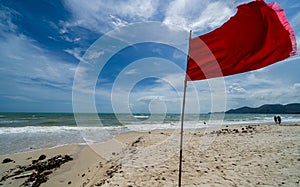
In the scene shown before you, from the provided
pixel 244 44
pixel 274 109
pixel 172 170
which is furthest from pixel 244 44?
pixel 274 109

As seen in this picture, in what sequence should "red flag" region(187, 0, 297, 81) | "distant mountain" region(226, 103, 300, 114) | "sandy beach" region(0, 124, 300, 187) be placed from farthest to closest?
"distant mountain" region(226, 103, 300, 114) → "sandy beach" region(0, 124, 300, 187) → "red flag" region(187, 0, 297, 81)

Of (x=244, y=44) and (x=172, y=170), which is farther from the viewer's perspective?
(x=172, y=170)

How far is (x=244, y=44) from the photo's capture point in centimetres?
304

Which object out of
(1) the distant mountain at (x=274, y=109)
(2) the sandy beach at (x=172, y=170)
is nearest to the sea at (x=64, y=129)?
(2) the sandy beach at (x=172, y=170)

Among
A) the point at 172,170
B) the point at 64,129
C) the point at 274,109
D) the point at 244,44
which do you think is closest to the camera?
the point at 244,44

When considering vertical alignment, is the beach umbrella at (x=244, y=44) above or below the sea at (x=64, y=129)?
above

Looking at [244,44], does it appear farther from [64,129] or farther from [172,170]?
[64,129]

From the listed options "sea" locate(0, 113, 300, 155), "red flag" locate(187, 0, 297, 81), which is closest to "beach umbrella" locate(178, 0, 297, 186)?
"red flag" locate(187, 0, 297, 81)

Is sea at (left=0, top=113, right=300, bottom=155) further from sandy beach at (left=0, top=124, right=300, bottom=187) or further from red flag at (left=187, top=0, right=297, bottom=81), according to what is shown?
red flag at (left=187, top=0, right=297, bottom=81)

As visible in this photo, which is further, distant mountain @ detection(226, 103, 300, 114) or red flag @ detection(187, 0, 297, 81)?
distant mountain @ detection(226, 103, 300, 114)

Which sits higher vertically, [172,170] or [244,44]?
[244,44]

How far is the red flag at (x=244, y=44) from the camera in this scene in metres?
2.70

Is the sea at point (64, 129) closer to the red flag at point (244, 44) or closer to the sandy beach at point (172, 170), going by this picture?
the sandy beach at point (172, 170)

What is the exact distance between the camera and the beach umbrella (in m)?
2.70
